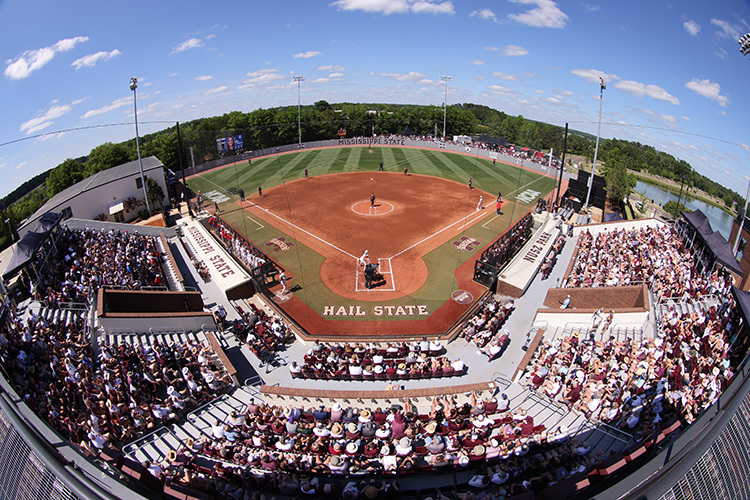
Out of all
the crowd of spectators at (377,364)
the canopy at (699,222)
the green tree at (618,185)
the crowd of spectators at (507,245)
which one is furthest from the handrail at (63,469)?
the green tree at (618,185)

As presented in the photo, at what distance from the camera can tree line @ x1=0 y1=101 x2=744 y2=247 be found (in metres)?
50.2

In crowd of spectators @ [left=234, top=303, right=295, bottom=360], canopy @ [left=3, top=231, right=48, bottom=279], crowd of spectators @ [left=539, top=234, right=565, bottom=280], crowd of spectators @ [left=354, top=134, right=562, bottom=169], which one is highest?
crowd of spectators @ [left=354, top=134, right=562, bottom=169]

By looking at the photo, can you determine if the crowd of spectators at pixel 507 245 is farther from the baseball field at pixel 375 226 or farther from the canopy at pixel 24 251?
the canopy at pixel 24 251

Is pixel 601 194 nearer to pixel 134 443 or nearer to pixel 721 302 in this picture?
→ pixel 721 302

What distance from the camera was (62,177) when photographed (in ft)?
172

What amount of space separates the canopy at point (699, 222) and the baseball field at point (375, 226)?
1159 centimetres

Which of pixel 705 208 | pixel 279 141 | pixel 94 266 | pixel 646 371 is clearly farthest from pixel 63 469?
pixel 279 141

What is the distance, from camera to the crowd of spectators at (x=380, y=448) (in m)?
8.32

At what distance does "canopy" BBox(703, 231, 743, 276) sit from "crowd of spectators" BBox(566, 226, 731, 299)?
0.56 metres

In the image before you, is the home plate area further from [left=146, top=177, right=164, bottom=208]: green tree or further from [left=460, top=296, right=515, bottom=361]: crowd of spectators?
[left=146, top=177, right=164, bottom=208]: green tree

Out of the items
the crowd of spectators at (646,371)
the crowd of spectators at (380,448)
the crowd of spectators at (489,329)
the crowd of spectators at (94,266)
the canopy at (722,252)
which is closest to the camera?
the crowd of spectators at (380,448)

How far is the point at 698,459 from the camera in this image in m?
3.85

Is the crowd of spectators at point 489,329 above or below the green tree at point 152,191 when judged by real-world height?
below

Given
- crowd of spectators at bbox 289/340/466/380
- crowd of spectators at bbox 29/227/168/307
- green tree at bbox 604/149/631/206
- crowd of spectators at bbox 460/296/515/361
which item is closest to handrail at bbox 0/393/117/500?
crowd of spectators at bbox 289/340/466/380
